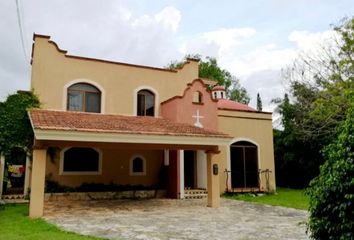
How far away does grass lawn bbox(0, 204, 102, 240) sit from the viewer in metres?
8.80

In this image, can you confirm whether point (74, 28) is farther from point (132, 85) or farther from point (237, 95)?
point (237, 95)

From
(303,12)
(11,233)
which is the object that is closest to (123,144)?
(11,233)

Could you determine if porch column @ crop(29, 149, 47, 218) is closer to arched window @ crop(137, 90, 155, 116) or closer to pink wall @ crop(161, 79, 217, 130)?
pink wall @ crop(161, 79, 217, 130)

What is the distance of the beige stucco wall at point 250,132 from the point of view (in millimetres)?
22094

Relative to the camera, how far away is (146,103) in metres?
21.3

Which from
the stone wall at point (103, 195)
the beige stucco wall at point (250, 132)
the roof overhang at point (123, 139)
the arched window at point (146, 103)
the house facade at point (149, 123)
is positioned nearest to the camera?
the roof overhang at point (123, 139)

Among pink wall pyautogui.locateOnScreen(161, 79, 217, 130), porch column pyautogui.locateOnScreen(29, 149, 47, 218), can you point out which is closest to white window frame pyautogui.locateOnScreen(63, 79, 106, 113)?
pink wall pyautogui.locateOnScreen(161, 79, 217, 130)

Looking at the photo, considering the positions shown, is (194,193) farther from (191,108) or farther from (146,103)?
(146,103)

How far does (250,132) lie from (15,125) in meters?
14.3

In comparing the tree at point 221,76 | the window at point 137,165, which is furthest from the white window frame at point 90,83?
the tree at point 221,76

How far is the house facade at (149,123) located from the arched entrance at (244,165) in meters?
0.06

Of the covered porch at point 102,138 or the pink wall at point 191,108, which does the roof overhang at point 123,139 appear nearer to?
the covered porch at point 102,138

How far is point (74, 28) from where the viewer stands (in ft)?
45.3

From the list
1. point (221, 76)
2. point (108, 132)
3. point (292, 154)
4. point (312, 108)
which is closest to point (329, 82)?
point (312, 108)
